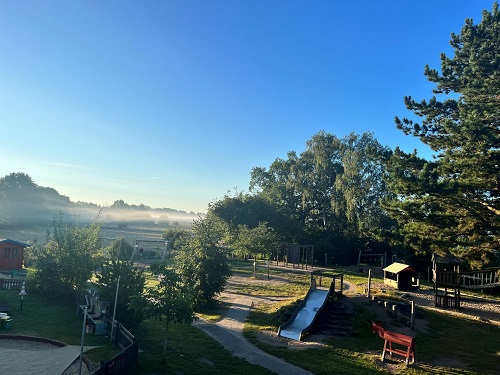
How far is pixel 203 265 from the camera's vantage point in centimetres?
2362

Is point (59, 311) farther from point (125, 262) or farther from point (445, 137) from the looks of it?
point (445, 137)

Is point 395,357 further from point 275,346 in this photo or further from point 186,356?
point 186,356

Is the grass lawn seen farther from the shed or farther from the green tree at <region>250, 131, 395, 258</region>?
the green tree at <region>250, 131, 395, 258</region>

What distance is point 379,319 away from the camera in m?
21.4

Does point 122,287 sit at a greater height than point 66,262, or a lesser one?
lesser

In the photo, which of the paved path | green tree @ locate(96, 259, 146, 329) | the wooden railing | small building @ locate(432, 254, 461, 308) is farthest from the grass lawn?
the wooden railing

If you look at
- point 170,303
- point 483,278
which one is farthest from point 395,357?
point 483,278

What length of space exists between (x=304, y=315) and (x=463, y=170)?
12456 millimetres

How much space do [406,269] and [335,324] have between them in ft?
46.4

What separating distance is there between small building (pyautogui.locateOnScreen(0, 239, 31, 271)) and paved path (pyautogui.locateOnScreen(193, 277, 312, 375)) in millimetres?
23928

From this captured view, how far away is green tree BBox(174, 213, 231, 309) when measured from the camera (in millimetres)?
23438

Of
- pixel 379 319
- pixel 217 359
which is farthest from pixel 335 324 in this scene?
pixel 217 359

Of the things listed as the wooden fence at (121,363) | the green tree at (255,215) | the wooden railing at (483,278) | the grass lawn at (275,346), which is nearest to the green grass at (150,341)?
the grass lawn at (275,346)

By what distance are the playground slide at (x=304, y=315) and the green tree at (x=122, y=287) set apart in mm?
7593
